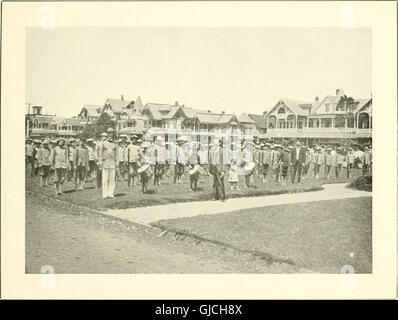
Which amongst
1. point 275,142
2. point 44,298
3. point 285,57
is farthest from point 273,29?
point 44,298

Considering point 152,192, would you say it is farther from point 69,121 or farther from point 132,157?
point 69,121

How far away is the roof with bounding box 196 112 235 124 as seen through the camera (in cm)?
513

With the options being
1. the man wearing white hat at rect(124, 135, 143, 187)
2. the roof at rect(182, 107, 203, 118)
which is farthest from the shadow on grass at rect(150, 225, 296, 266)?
the roof at rect(182, 107, 203, 118)

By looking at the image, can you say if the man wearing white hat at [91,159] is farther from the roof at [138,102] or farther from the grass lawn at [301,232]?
the grass lawn at [301,232]

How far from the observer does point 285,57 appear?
16.8ft

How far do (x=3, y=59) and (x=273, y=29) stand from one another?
3298mm

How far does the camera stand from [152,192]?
5.18m

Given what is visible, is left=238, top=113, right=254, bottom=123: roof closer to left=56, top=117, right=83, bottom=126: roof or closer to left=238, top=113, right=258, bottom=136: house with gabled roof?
left=238, top=113, right=258, bottom=136: house with gabled roof

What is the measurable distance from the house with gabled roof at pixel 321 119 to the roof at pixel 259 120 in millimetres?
52

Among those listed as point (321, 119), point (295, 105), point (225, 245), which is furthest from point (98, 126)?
point (321, 119)

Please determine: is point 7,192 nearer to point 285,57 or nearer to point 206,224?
point 206,224

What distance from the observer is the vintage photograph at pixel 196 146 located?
16.2 ft
